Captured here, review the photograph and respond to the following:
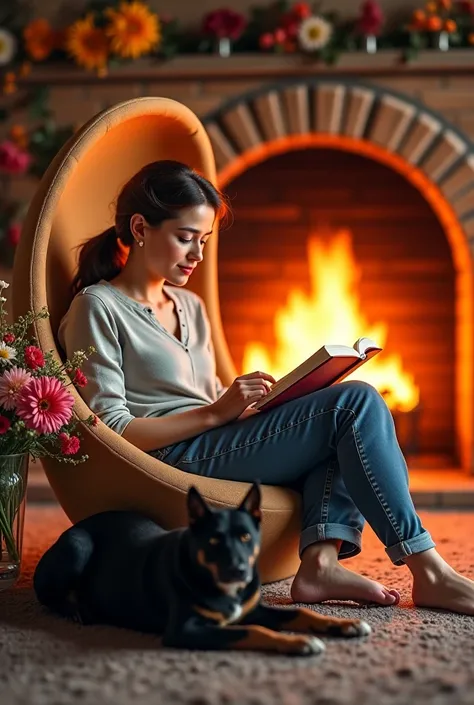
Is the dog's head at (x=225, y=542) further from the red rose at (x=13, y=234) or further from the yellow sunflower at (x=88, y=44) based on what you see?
the yellow sunflower at (x=88, y=44)

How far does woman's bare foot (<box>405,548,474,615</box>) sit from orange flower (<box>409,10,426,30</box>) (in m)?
1.75

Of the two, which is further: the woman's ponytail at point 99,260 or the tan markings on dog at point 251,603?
the woman's ponytail at point 99,260

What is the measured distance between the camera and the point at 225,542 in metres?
1.30

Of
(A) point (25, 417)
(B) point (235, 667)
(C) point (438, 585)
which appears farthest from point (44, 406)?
(C) point (438, 585)

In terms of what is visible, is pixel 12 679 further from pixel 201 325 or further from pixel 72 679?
pixel 201 325

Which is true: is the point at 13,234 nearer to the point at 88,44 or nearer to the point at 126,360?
the point at 88,44

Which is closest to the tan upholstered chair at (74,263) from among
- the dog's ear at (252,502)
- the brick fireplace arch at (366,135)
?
the dog's ear at (252,502)

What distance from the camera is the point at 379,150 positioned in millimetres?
2836

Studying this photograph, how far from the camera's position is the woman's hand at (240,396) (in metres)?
1.66

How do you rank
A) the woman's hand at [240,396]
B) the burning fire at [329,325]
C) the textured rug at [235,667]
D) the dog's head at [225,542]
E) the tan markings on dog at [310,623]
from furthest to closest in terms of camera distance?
the burning fire at [329,325] → the woman's hand at [240,396] → the tan markings on dog at [310,623] → the dog's head at [225,542] → the textured rug at [235,667]

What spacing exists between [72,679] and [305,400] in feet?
2.15

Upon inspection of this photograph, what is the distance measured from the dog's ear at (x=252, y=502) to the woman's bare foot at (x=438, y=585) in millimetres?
339

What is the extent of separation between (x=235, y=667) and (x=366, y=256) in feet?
6.65

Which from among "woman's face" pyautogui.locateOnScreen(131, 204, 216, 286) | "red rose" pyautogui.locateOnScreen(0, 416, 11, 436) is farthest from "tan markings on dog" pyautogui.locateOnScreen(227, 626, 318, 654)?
"woman's face" pyautogui.locateOnScreen(131, 204, 216, 286)
